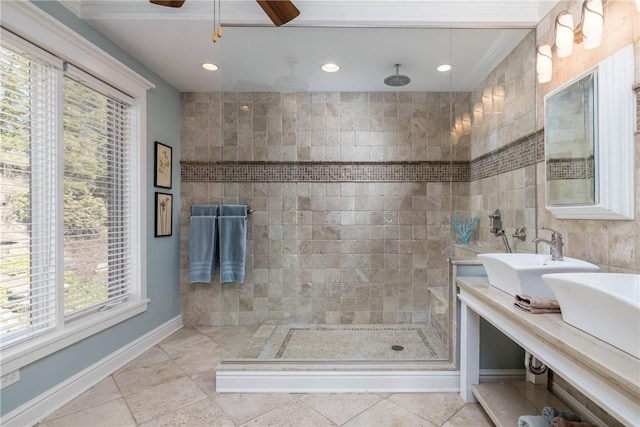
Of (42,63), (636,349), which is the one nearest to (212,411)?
(636,349)

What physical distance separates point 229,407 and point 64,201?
1651mm

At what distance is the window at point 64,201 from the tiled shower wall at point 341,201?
794mm

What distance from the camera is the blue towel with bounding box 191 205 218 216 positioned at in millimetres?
3079

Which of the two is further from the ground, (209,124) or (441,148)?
(209,124)

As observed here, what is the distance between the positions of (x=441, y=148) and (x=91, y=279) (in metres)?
3.00

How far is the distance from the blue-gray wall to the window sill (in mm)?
48

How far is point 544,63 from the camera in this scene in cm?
190

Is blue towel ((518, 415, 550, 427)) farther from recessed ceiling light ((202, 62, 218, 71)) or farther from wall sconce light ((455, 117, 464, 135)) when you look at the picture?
recessed ceiling light ((202, 62, 218, 71))

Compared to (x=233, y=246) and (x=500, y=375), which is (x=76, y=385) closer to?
(x=233, y=246)

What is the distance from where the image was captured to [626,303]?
84 cm

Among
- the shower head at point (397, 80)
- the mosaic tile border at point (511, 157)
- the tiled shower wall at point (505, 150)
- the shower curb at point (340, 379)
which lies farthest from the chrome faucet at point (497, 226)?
the shower head at point (397, 80)

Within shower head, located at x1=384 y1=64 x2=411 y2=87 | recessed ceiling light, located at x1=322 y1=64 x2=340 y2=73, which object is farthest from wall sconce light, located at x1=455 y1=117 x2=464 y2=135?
recessed ceiling light, located at x1=322 y1=64 x2=340 y2=73

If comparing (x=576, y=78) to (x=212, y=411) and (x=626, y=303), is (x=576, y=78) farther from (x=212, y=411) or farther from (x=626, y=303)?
(x=212, y=411)

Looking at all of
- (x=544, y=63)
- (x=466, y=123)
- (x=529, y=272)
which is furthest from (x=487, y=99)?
(x=529, y=272)
